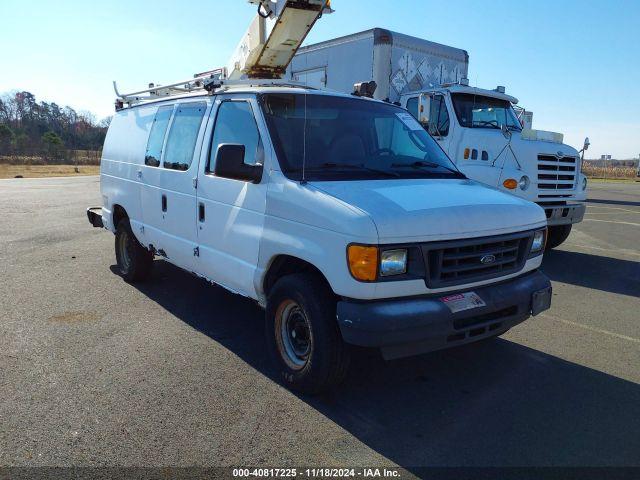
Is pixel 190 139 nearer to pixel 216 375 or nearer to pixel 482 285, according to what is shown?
pixel 216 375

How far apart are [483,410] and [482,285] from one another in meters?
0.85

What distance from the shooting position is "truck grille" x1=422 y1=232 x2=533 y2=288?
325cm

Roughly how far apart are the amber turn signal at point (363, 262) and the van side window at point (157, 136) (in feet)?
10.2

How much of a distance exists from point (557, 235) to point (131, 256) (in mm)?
7073

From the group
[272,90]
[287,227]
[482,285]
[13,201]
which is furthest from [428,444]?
[13,201]

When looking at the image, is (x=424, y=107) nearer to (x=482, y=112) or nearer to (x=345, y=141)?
(x=482, y=112)

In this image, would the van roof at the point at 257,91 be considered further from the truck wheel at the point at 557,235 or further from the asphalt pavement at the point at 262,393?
the truck wheel at the point at 557,235

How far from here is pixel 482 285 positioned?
3.54 m

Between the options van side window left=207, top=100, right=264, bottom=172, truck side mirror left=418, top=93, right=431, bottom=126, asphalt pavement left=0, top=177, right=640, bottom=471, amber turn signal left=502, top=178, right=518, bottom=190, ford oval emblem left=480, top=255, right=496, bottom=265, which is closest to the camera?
asphalt pavement left=0, top=177, right=640, bottom=471

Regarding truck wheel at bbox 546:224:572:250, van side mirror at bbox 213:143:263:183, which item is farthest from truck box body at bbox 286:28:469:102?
van side mirror at bbox 213:143:263:183

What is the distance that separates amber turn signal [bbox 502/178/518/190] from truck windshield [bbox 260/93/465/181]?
347cm

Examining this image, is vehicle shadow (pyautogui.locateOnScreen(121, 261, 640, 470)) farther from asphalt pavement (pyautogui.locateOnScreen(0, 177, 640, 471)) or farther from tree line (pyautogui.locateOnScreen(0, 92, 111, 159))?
tree line (pyautogui.locateOnScreen(0, 92, 111, 159))

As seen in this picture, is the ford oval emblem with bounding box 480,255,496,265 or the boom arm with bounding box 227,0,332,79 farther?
the boom arm with bounding box 227,0,332,79

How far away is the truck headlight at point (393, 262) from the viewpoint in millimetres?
3098
